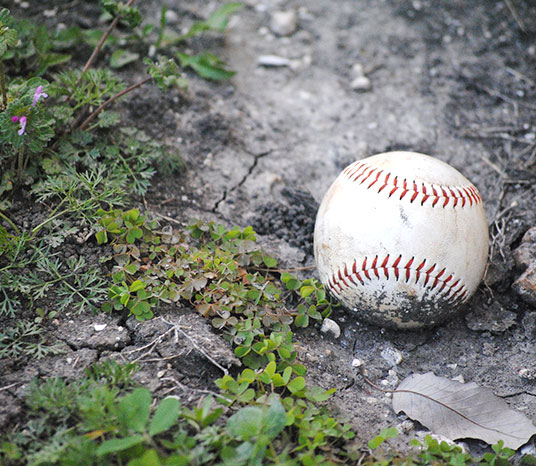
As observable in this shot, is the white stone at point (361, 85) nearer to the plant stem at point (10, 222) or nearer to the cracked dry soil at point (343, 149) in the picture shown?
the cracked dry soil at point (343, 149)

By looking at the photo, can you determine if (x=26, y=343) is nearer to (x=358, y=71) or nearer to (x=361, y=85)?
(x=361, y=85)

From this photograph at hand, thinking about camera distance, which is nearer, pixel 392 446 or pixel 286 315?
pixel 392 446

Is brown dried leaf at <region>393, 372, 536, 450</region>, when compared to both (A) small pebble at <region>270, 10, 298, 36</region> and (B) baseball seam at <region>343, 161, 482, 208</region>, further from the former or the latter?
(A) small pebble at <region>270, 10, 298, 36</region>

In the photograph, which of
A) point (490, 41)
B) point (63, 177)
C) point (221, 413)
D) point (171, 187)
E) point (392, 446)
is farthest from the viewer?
point (490, 41)

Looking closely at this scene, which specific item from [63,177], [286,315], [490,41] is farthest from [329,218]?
[490,41]

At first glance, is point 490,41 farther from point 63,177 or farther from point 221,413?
point 221,413

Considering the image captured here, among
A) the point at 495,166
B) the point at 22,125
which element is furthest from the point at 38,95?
the point at 495,166

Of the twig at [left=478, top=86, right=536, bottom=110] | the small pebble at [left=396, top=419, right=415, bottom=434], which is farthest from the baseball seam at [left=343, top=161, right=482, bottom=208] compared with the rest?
the twig at [left=478, top=86, right=536, bottom=110]
